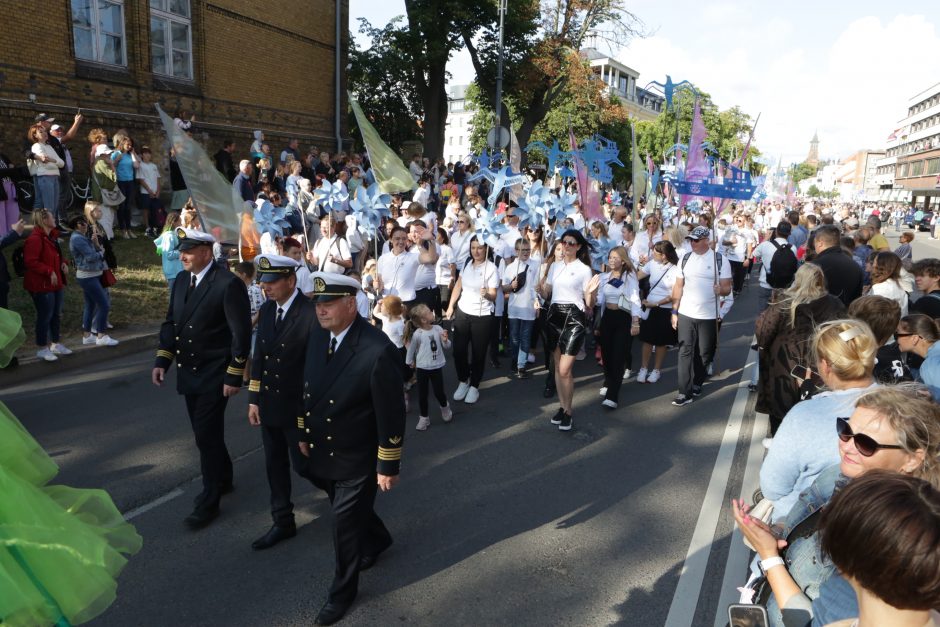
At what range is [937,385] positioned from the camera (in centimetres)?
365

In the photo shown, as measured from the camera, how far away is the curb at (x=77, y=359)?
7520 mm

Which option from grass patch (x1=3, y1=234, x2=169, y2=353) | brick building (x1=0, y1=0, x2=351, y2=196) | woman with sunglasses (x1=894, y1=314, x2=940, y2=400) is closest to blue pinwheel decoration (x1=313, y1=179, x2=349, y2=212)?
grass patch (x1=3, y1=234, x2=169, y2=353)

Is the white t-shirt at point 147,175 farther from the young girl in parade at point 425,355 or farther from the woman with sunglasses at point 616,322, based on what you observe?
the woman with sunglasses at point 616,322

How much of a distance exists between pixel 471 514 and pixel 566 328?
2.36 m

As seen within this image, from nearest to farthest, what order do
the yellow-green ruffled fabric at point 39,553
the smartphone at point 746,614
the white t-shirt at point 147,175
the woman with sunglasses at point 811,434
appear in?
1. the yellow-green ruffled fabric at point 39,553
2. the smartphone at point 746,614
3. the woman with sunglasses at point 811,434
4. the white t-shirt at point 147,175

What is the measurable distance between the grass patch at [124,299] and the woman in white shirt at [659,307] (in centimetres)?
693

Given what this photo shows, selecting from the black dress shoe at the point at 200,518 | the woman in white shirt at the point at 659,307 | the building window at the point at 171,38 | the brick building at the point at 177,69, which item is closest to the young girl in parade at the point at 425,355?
the black dress shoe at the point at 200,518

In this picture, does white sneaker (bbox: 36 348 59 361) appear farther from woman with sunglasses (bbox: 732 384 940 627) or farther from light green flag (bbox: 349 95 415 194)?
woman with sunglasses (bbox: 732 384 940 627)

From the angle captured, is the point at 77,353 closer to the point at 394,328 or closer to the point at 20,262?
the point at 20,262

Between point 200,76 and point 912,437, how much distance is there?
19.3 m

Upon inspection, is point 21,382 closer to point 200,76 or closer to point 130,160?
point 130,160

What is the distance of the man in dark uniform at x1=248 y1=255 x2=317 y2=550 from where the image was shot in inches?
164

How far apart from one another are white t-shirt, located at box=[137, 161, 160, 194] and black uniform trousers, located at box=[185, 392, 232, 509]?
10.8 m

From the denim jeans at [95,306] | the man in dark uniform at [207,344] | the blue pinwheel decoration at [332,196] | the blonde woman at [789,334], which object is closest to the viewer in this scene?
the man in dark uniform at [207,344]
